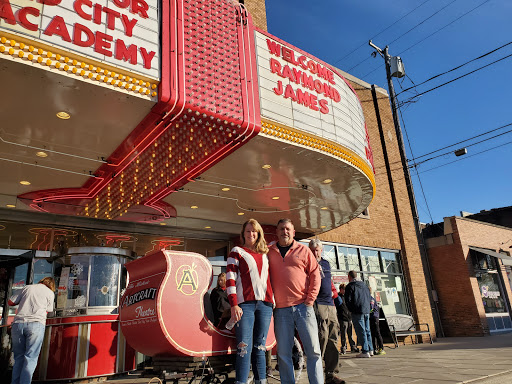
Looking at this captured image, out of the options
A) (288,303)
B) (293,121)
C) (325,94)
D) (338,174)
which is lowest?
(288,303)

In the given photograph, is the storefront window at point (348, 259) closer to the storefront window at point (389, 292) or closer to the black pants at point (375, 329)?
the storefront window at point (389, 292)

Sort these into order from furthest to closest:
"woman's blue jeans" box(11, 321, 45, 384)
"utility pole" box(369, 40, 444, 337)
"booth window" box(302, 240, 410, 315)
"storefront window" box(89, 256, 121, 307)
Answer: "utility pole" box(369, 40, 444, 337), "booth window" box(302, 240, 410, 315), "storefront window" box(89, 256, 121, 307), "woman's blue jeans" box(11, 321, 45, 384)

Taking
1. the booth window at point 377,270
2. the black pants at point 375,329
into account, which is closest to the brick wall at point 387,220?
the booth window at point 377,270

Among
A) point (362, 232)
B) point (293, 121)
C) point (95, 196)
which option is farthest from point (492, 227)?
point (95, 196)

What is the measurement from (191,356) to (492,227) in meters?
20.2

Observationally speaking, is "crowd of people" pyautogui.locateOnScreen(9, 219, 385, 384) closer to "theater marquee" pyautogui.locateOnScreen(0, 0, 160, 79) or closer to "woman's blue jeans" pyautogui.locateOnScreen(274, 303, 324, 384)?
"woman's blue jeans" pyautogui.locateOnScreen(274, 303, 324, 384)

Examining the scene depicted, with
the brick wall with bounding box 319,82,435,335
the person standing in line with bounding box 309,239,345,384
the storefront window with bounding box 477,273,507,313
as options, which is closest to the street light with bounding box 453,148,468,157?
the brick wall with bounding box 319,82,435,335

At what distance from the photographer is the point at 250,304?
13.4 ft

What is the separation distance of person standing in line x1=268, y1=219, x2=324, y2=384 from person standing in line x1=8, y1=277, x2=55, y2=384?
148 inches

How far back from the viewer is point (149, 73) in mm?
4980

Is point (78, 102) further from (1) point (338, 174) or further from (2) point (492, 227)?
(2) point (492, 227)

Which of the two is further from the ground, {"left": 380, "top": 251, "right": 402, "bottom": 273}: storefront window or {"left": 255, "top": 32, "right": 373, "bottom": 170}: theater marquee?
{"left": 255, "top": 32, "right": 373, "bottom": 170}: theater marquee

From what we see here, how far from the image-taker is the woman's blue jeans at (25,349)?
5.52 m

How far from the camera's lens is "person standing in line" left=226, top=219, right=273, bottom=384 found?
3.96m
